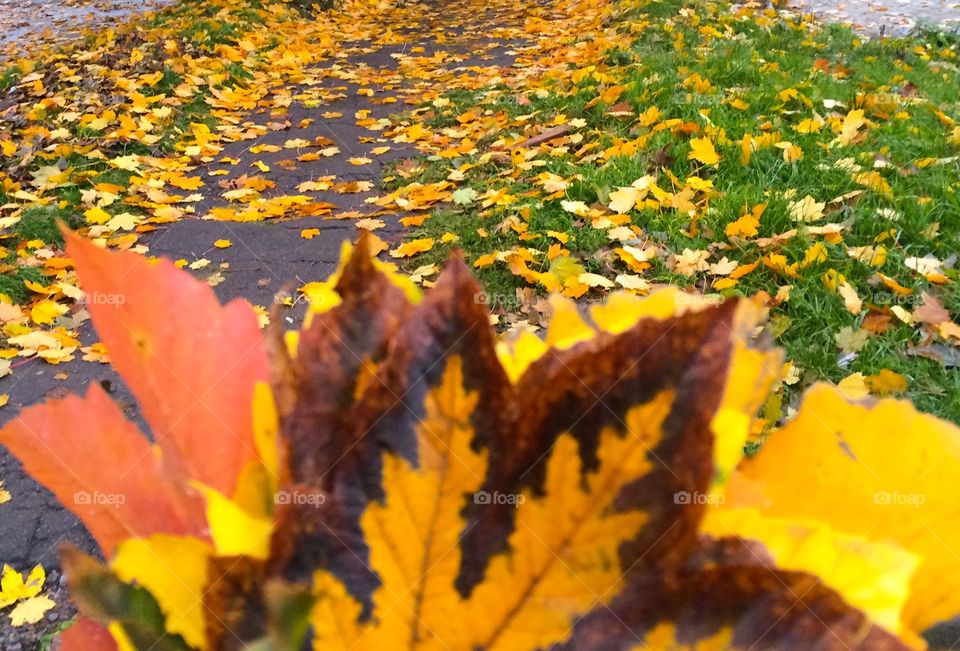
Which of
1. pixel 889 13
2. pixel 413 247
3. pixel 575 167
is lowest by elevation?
pixel 889 13

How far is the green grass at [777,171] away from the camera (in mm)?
2693

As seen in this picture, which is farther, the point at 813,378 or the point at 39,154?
the point at 39,154

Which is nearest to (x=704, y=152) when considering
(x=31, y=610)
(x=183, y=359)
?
(x=31, y=610)

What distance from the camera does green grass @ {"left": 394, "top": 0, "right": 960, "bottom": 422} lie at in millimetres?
2693

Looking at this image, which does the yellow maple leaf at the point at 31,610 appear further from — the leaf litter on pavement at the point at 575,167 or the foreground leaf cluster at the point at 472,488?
the foreground leaf cluster at the point at 472,488

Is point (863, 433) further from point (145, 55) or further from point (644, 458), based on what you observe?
point (145, 55)

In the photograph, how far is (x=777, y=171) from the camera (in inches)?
140

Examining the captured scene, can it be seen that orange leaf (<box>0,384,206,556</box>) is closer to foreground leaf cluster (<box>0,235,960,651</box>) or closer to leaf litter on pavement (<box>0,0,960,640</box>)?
foreground leaf cluster (<box>0,235,960,651</box>)

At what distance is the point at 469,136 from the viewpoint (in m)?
4.98

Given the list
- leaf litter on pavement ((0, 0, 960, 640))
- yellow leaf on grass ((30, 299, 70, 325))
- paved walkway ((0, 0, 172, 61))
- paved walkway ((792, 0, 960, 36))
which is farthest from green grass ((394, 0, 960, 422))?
paved walkway ((0, 0, 172, 61))

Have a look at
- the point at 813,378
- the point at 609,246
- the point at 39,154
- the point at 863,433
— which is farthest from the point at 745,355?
the point at 39,154

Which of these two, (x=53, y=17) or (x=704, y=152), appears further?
(x=53, y=17)

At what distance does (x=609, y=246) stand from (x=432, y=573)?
10.1 ft

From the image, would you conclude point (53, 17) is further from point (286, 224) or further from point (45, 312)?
point (45, 312)
